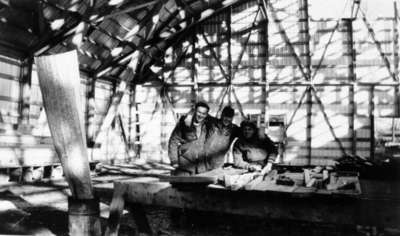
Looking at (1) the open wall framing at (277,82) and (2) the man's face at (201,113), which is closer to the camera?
(2) the man's face at (201,113)

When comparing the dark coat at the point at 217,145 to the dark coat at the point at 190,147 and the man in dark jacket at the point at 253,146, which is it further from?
the man in dark jacket at the point at 253,146

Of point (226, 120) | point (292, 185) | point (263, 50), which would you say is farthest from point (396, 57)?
point (292, 185)

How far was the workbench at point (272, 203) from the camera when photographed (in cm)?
232

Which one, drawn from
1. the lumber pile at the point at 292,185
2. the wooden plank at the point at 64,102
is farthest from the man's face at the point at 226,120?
the wooden plank at the point at 64,102

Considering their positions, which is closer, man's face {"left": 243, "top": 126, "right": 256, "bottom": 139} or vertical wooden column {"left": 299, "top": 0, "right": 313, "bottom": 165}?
man's face {"left": 243, "top": 126, "right": 256, "bottom": 139}

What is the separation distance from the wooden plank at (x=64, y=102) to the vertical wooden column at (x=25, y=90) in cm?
961

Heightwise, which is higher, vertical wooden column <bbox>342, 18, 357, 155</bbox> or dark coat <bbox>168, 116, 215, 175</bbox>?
vertical wooden column <bbox>342, 18, 357, 155</bbox>

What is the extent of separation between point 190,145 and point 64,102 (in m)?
3.15

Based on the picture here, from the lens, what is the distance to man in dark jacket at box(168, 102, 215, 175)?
4840 mm

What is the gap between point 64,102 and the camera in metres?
1.84

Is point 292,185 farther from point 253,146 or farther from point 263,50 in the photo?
point 263,50

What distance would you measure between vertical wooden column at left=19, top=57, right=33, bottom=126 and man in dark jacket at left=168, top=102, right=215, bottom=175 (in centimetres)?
742

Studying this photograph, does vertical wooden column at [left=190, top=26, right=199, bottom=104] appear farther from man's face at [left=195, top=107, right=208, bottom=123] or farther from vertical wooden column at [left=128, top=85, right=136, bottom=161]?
man's face at [left=195, top=107, right=208, bottom=123]

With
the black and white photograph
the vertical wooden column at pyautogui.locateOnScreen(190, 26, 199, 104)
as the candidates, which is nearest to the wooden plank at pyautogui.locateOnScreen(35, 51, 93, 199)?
the black and white photograph
